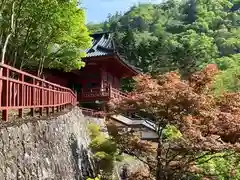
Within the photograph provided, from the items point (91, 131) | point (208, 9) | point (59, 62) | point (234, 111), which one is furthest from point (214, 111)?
Result: point (208, 9)

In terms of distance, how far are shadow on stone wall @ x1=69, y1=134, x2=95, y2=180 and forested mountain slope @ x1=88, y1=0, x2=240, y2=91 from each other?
A: 52.7 ft

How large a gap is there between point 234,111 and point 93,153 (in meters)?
5.65

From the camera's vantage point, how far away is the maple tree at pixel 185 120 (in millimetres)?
8195

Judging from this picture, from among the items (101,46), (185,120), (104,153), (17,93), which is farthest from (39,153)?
(101,46)

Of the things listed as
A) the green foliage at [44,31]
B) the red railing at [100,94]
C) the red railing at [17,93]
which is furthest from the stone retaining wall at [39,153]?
the red railing at [100,94]

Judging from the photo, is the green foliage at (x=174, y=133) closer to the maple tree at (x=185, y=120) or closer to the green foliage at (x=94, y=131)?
the maple tree at (x=185, y=120)

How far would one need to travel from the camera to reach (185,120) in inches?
334

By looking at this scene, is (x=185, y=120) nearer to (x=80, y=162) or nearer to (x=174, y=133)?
(x=174, y=133)

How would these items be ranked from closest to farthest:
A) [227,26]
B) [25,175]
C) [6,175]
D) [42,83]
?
[6,175], [25,175], [42,83], [227,26]

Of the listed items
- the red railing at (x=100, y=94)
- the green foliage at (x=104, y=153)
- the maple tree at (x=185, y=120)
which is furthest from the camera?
the red railing at (x=100, y=94)

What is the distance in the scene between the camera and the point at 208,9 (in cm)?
10975

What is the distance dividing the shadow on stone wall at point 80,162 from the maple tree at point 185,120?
4.04ft

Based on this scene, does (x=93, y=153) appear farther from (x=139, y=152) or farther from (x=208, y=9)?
(x=208, y=9)

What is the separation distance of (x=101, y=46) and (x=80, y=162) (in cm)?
1680
